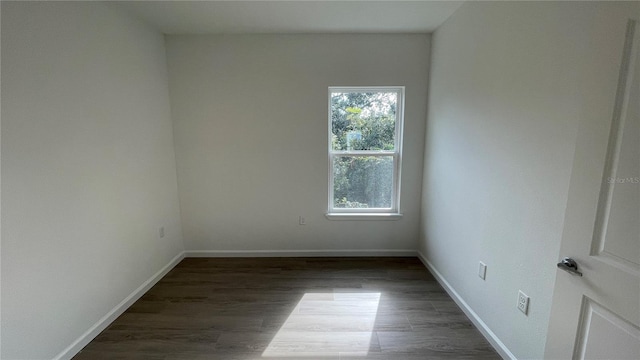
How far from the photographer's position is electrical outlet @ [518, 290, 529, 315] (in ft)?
4.92

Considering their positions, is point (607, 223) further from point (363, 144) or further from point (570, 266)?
point (363, 144)

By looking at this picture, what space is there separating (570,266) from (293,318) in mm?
1756

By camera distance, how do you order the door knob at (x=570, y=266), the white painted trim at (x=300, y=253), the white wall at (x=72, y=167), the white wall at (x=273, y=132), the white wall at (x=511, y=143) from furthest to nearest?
1. the white painted trim at (x=300, y=253)
2. the white wall at (x=273, y=132)
3. the white wall at (x=72, y=167)
4. the white wall at (x=511, y=143)
5. the door knob at (x=570, y=266)

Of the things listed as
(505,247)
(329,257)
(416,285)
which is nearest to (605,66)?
(505,247)

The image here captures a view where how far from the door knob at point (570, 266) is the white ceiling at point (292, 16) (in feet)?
6.67

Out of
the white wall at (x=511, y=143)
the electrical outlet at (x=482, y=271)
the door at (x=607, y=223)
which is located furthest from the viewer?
the electrical outlet at (x=482, y=271)

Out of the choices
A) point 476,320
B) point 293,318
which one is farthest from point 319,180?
A: point 476,320

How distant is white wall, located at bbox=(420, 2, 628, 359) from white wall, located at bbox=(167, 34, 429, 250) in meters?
0.51

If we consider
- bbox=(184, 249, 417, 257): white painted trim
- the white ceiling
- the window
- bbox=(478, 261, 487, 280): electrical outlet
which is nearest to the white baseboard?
bbox=(478, 261, 487, 280): electrical outlet

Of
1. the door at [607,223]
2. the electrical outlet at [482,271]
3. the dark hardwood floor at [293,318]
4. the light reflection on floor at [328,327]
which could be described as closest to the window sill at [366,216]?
the dark hardwood floor at [293,318]

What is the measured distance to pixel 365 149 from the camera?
301 centimetres

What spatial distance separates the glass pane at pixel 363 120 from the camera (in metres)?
2.90

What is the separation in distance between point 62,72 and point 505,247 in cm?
300

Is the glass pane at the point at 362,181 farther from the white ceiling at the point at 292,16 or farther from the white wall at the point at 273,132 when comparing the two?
the white ceiling at the point at 292,16
